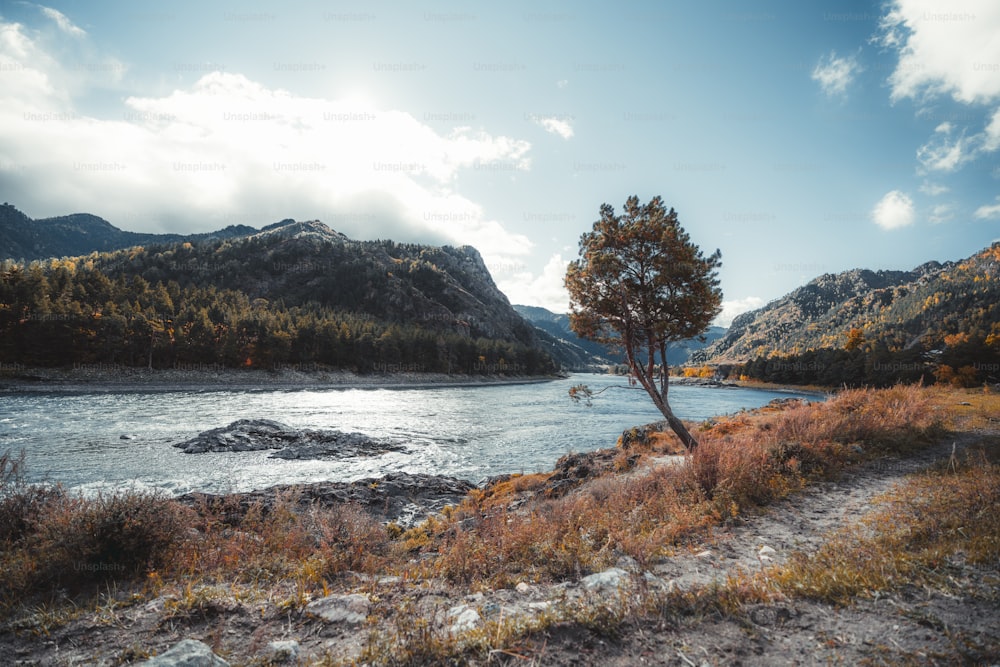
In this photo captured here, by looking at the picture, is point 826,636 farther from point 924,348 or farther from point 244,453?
point 924,348

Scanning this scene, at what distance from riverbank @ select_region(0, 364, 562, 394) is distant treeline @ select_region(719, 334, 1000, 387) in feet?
279

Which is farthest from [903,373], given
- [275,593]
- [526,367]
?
[526,367]

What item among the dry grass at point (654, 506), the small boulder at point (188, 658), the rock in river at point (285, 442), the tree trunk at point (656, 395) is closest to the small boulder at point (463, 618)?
the dry grass at point (654, 506)

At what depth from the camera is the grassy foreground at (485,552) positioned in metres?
4.20

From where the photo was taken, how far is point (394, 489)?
54.0 feet

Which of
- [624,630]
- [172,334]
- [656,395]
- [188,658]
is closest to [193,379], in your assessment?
[172,334]

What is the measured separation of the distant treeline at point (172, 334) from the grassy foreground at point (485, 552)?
83.7 metres

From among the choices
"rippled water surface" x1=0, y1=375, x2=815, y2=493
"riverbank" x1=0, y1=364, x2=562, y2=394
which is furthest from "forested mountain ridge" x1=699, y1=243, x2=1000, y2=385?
"riverbank" x1=0, y1=364, x2=562, y2=394

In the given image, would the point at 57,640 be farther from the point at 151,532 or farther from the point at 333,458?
the point at 333,458

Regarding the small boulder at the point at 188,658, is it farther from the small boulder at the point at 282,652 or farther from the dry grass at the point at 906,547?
the dry grass at the point at 906,547

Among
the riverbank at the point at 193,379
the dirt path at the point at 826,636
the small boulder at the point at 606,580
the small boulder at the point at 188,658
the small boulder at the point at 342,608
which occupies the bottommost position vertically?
the riverbank at the point at 193,379

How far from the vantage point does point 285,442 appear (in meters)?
27.7

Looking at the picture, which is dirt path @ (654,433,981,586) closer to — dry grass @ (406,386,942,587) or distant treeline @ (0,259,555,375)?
dry grass @ (406,386,942,587)

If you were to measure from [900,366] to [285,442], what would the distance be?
9173cm
